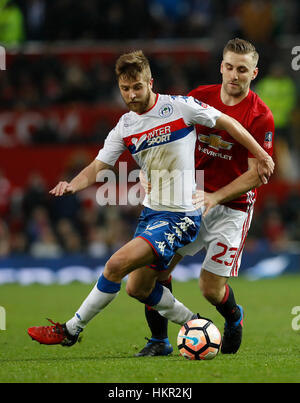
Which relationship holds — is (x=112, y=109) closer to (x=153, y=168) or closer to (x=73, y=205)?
(x=73, y=205)

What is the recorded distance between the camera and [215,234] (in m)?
7.64

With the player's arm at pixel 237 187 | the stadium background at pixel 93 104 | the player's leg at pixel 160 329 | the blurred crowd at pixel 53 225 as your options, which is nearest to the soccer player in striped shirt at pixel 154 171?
the player's arm at pixel 237 187

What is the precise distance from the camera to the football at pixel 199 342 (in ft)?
22.7

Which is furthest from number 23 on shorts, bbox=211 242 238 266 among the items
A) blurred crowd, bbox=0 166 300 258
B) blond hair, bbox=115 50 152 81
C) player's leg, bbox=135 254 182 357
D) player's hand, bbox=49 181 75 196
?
blurred crowd, bbox=0 166 300 258

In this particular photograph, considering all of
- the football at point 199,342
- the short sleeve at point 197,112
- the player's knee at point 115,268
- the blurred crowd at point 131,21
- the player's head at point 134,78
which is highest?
the blurred crowd at point 131,21

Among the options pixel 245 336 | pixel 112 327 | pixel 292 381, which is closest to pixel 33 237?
pixel 112 327

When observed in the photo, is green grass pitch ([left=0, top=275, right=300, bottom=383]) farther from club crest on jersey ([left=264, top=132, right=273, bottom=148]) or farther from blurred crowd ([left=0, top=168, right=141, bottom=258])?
blurred crowd ([left=0, top=168, right=141, bottom=258])

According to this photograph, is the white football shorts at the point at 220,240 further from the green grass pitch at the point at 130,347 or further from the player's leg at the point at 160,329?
the green grass pitch at the point at 130,347

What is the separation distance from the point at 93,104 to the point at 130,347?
1069 centimetres

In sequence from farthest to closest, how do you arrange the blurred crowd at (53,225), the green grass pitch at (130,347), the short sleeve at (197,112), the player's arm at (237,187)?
1. the blurred crowd at (53,225)
2. the player's arm at (237,187)
3. the short sleeve at (197,112)
4. the green grass pitch at (130,347)

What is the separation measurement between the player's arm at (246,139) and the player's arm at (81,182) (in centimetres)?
110

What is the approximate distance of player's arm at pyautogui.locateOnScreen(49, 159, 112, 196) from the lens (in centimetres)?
693

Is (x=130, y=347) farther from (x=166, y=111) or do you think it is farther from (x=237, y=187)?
(x=166, y=111)
